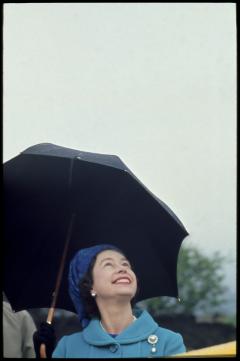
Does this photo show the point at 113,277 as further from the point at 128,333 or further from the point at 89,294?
the point at 128,333

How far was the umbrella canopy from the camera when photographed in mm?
3170

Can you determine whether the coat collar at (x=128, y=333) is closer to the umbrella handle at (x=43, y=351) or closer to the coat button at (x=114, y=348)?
the coat button at (x=114, y=348)

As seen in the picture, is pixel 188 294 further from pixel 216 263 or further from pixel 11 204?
pixel 11 204

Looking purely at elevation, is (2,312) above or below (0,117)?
below

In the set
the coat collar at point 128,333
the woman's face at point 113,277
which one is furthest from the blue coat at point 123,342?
the woman's face at point 113,277

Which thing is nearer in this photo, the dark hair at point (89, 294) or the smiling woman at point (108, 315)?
the smiling woman at point (108, 315)

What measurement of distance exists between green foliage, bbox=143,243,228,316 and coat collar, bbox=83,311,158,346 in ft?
0.33

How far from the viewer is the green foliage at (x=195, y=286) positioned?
3135 mm

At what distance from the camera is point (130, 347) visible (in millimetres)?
3023

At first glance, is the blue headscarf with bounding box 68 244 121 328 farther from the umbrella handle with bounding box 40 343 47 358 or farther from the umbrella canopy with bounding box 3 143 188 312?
the umbrella handle with bounding box 40 343 47 358

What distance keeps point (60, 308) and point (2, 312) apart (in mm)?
260

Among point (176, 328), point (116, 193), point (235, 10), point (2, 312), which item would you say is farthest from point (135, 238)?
point (235, 10)

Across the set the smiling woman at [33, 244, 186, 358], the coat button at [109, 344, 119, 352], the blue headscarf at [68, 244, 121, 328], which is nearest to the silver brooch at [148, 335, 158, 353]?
the smiling woman at [33, 244, 186, 358]

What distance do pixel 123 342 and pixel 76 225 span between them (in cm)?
55
